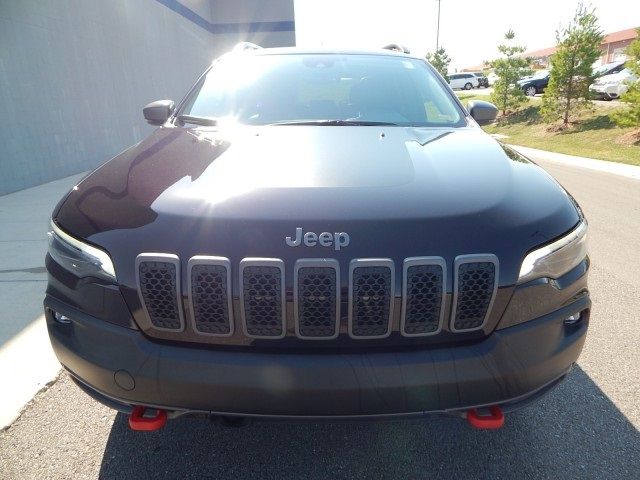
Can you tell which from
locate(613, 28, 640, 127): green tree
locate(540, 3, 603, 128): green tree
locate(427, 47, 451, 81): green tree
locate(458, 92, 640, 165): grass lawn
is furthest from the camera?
locate(427, 47, 451, 81): green tree

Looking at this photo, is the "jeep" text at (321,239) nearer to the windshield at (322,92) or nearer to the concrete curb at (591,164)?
the windshield at (322,92)

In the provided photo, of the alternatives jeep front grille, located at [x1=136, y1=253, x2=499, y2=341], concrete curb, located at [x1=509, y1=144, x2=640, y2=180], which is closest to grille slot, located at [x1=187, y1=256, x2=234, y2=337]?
jeep front grille, located at [x1=136, y1=253, x2=499, y2=341]

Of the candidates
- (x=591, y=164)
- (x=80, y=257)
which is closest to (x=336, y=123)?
(x=80, y=257)

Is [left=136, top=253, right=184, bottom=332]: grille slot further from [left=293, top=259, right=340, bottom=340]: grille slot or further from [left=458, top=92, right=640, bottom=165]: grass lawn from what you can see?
[left=458, top=92, right=640, bottom=165]: grass lawn

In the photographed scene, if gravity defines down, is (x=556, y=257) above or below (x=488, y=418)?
above

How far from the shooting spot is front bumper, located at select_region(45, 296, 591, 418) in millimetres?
1441

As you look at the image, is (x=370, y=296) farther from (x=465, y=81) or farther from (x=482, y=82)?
(x=482, y=82)

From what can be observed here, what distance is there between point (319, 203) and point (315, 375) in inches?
21.9

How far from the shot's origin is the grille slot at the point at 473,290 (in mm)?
1441

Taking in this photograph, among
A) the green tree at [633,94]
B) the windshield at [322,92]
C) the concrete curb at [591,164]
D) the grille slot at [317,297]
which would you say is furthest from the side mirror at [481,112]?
the green tree at [633,94]

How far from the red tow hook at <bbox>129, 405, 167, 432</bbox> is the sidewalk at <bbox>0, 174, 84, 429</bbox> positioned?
103cm

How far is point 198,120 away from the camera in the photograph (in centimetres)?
264

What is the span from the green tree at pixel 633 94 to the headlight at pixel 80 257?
15.0 metres

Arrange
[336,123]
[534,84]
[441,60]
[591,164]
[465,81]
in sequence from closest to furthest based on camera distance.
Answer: [336,123], [591,164], [534,84], [441,60], [465,81]
